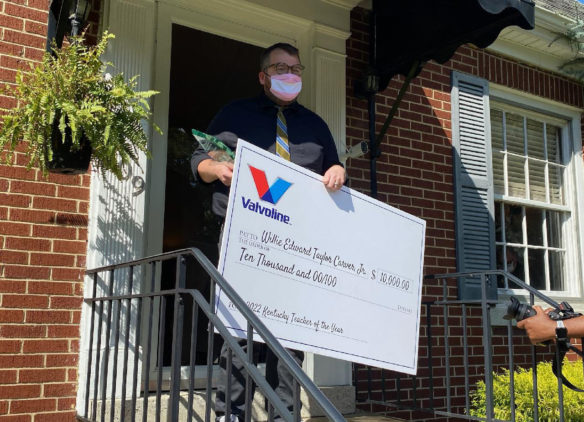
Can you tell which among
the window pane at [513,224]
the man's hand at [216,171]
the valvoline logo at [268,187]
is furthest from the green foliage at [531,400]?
the man's hand at [216,171]

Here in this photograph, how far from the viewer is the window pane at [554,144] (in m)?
6.45

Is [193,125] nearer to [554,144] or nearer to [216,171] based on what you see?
[216,171]

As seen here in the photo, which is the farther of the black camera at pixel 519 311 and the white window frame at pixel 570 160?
the white window frame at pixel 570 160

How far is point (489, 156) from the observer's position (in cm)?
555

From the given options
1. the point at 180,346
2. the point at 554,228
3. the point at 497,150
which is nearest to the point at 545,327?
the point at 180,346

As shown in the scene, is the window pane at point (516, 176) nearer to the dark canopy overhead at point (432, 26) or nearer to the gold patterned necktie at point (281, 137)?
the dark canopy overhead at point (432, 26)

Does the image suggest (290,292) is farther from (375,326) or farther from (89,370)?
(89,370)

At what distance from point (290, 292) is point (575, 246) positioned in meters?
4.53

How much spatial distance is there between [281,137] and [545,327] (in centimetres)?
150

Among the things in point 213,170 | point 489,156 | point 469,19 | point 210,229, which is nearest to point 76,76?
point 213,170

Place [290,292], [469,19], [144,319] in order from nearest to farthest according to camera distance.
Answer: [290,292] < [144,319] < [469,19]

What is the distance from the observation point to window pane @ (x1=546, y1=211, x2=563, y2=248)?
20.6 feet

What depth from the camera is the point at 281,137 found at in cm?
309

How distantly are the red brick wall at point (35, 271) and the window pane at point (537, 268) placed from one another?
4284 mm
